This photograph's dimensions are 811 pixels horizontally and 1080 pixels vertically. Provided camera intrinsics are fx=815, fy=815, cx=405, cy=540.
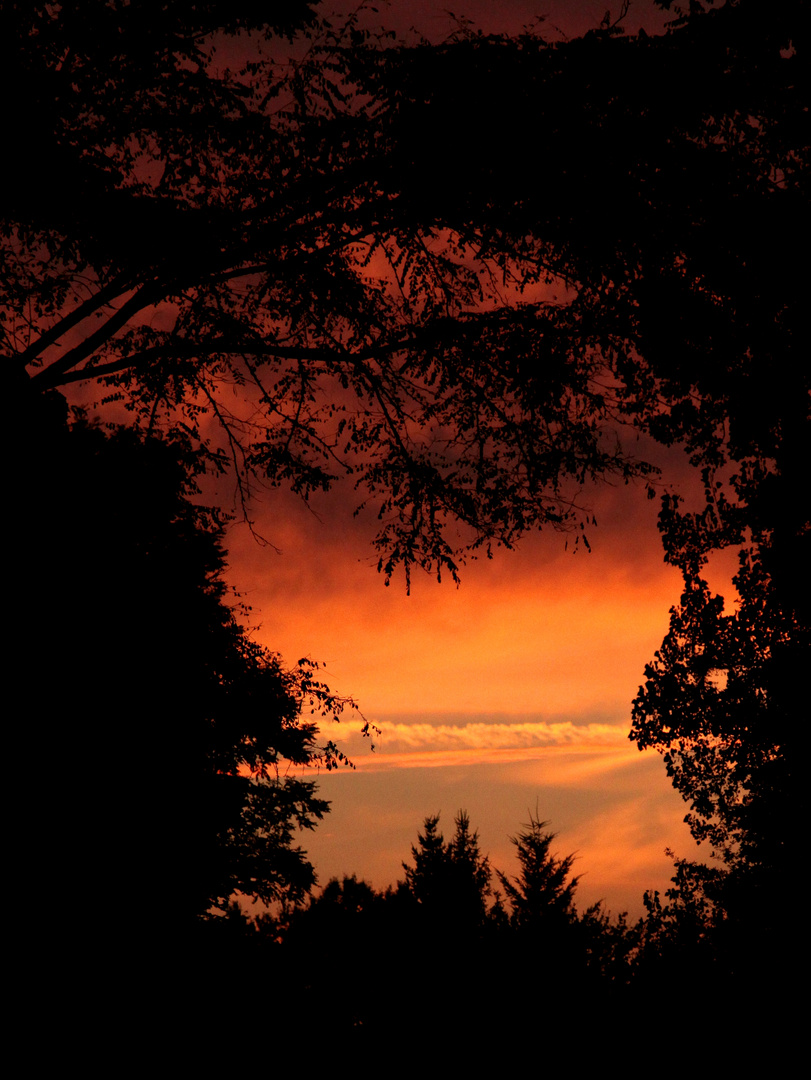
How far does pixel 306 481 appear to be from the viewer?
11.9 metres

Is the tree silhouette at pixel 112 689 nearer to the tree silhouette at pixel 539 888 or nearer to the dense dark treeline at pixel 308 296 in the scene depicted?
the dense dark treeline at pixel 308 296

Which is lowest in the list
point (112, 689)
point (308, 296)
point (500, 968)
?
point (500, 968)

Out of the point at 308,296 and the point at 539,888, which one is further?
the point at 539,888

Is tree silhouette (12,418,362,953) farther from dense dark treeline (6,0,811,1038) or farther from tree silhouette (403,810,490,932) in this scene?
tree silhouette (403,810,490,932)

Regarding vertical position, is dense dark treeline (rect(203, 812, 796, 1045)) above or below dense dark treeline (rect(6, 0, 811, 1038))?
below

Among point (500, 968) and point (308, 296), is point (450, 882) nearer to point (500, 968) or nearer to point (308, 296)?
point (500, 968)

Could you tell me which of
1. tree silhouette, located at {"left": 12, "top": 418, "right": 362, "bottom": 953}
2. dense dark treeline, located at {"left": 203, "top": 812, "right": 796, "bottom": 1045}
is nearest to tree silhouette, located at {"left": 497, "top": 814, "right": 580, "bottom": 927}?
dense dark treeline, located at {"left": 203, "top": 812, "right": 796, "bottom": 1045}

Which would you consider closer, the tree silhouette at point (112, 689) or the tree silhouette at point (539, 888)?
the tree silhouette at point (112, 689)

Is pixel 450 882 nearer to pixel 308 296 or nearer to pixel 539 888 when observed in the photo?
pixel 539 888

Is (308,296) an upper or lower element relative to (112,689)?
upper

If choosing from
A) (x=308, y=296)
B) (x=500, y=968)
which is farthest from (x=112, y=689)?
(x=500, y=968)

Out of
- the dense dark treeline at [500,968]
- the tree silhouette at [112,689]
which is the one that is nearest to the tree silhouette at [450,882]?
the dense dark treeline at [500,968]

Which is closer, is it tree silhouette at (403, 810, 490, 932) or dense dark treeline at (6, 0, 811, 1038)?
dense dark treeline at (6, 0, 811, 1038)

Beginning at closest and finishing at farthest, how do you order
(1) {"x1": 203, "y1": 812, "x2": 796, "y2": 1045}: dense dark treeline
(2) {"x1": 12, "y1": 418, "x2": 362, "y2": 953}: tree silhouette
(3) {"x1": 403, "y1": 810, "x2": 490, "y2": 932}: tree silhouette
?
(2) {"x1": 12, "y1": 418, "x2": 362, "y2": 953}: tree silhouette
(1) {"x1": 203, "y1": 812, "x2": 796, "y2": 1045}: dense dark treeline
(3) {"x1": 403, "y1": 810, "x2": 490, "y2": 932}: tree silhouette
